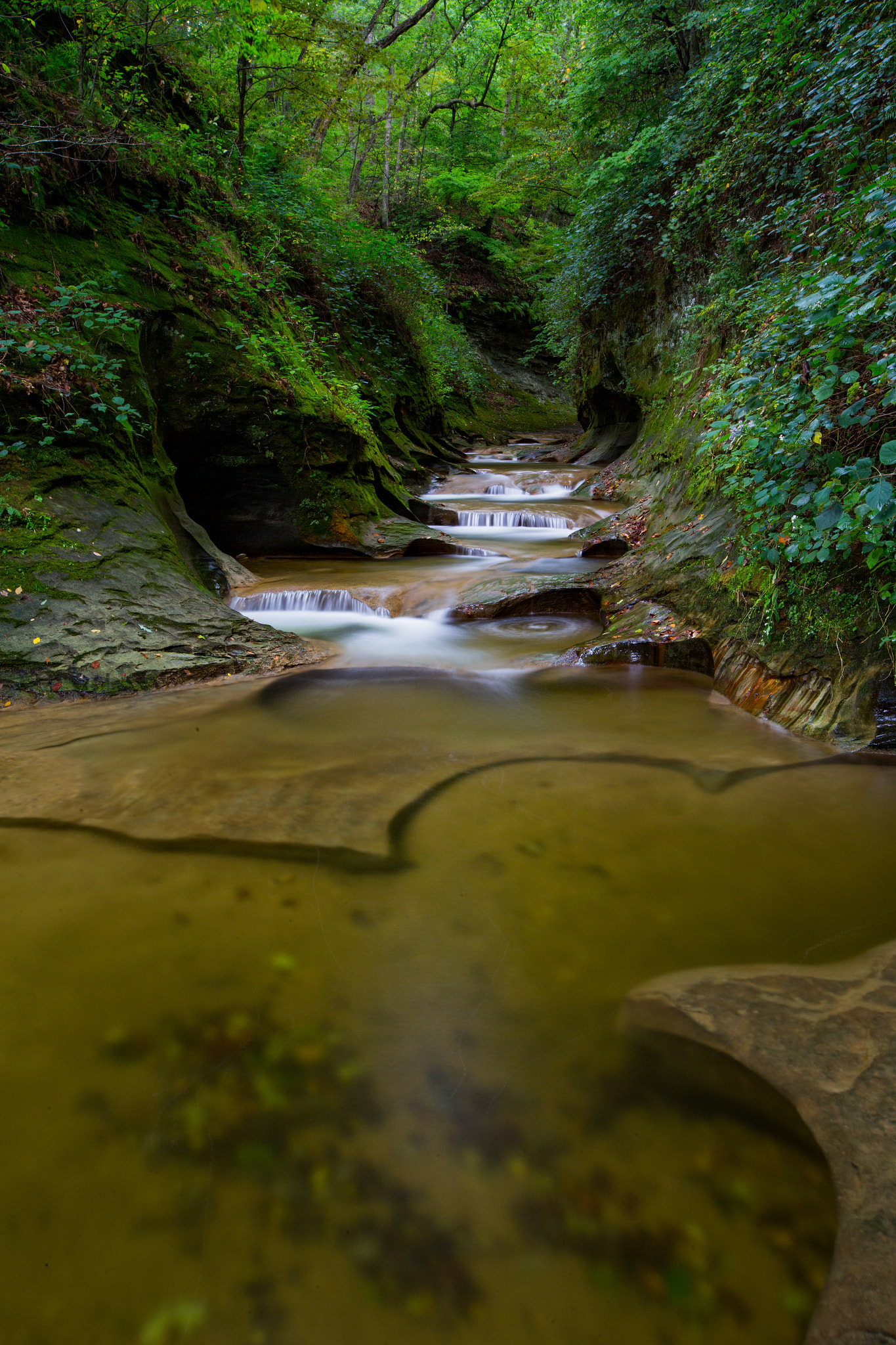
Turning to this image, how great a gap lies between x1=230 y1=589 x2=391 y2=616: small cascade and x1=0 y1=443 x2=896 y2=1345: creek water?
3.74 meters

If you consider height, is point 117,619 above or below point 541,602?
below

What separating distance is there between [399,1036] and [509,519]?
11357 millimetres

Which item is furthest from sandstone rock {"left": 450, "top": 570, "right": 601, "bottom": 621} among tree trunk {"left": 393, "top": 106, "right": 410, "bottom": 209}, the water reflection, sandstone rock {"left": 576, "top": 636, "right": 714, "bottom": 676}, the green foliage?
tree trunk {"left": 393, "top": 106, "right": 410, "bottom": 209}

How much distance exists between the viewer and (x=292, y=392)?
8609 mm

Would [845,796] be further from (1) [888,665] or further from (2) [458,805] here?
(2) [458,805]

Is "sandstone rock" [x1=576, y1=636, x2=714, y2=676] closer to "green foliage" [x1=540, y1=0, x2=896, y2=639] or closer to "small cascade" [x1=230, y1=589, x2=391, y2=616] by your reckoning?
"green foliage" [x1=540, y1=0, x2=896, y2=639]

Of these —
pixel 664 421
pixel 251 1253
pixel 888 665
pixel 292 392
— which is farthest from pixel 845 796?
pixel 664 421

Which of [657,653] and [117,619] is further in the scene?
[657,653]

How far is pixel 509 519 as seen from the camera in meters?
12.3

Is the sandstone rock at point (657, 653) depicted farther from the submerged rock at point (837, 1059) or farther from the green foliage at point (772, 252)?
the submerged rock at point (837, 1059)

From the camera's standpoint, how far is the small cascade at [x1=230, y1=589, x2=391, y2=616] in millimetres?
7258

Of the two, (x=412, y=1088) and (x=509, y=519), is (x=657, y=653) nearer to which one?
(x=412, y=1088)

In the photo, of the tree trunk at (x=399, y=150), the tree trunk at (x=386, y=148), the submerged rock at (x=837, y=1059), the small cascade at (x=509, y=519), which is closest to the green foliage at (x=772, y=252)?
the submerged rock at (x=837, y=1059)

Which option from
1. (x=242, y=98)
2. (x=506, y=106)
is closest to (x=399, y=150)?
(x=506, y=106)
